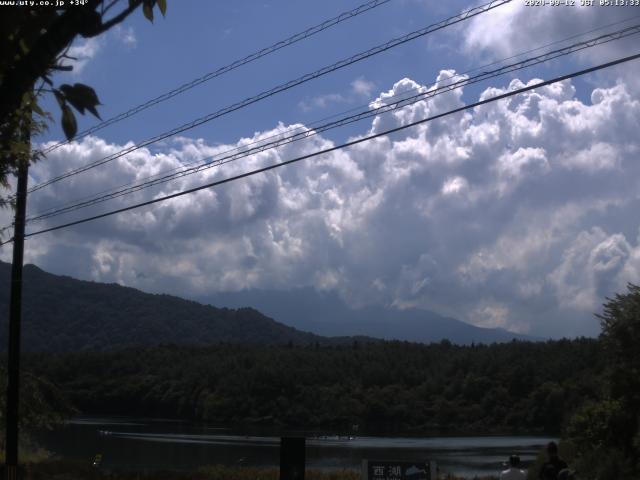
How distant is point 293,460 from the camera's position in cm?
1483

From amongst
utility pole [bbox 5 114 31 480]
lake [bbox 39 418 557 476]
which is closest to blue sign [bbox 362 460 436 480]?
utility pole [bbox 5 114 31 480]

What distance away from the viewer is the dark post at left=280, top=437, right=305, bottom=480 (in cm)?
1474

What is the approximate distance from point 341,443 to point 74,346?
14105 cm

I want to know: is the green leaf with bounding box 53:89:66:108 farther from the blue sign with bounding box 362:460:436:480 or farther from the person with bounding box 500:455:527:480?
the blue sign with bounding box 362:460:436:480

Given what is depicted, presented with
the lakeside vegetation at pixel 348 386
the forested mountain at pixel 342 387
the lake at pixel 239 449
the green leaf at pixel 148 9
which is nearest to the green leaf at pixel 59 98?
the green leaf at pixel 148 9

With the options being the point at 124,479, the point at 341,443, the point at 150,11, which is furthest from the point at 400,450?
the point at 150,11

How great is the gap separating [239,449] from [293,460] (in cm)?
4732

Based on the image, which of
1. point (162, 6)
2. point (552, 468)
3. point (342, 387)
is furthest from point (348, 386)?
point (162, 6)

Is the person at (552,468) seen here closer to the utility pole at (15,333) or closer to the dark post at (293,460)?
the dark post at (293,460)

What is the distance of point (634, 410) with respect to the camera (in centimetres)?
2195

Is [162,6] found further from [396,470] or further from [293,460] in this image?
[293,460]

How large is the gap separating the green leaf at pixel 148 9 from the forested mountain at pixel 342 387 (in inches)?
3149

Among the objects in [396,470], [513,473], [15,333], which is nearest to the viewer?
[513,473]

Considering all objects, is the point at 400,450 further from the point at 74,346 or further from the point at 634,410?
the point at 74,346
